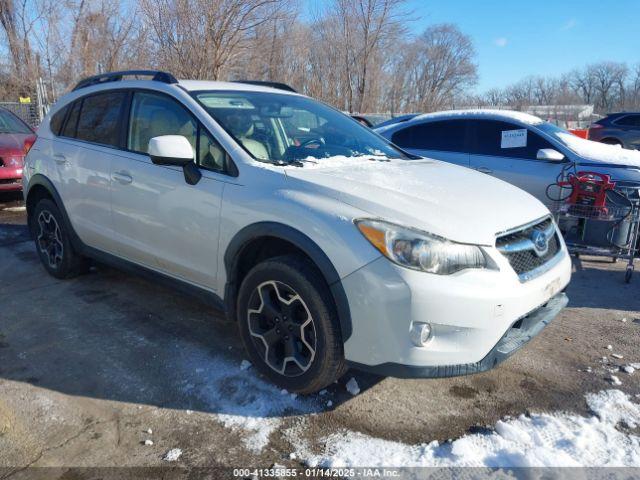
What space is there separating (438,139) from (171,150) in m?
4.45

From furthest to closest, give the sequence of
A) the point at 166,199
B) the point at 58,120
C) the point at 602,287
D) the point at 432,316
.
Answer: the point at 602,287, the point at 58,120, the point at 166,199, the point at 432,316

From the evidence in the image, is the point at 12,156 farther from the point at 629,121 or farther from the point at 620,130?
the point at 629,121

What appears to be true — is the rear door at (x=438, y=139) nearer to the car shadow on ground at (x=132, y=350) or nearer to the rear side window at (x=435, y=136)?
the rear side window at (x=435, y=136)

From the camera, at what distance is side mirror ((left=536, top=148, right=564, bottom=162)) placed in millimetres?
5707

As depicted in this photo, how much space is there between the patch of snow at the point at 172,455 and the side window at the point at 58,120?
3.31m

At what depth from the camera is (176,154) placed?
3.06 metres

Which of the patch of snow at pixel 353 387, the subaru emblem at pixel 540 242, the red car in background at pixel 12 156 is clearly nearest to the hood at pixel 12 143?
the red car in background at pixel 12 156

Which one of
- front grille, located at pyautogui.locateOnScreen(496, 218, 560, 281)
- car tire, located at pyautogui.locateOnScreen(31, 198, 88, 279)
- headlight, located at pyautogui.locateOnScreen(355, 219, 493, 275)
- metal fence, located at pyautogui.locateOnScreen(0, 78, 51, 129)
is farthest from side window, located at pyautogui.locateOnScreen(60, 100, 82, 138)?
metal fence, located at pyautogui.locateOnScreen(0, 78, 51, 129)

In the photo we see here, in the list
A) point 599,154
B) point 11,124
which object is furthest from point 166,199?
point 11,124

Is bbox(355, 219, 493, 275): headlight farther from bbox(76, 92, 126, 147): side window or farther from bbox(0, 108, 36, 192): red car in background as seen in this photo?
bbox(0, 108, 36, 192): red car in background

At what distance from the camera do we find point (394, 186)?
2904mm

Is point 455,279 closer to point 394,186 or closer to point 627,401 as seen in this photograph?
point 394,186

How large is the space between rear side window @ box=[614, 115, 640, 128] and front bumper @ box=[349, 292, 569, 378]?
16.2m

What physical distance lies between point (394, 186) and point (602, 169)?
3.86 meters
